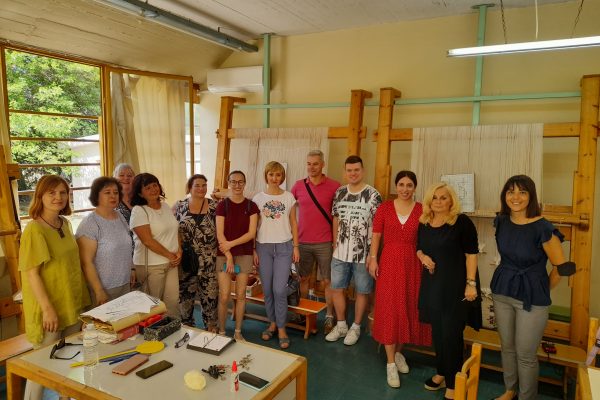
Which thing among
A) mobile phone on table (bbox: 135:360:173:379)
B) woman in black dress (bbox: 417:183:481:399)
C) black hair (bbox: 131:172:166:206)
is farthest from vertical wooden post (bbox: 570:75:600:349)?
black hair (bbox: 131:172:166:206)

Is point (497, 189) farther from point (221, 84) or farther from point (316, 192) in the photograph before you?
point (221, 84)

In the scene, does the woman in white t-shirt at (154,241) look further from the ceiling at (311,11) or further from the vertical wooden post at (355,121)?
the ceiling at (311,11)

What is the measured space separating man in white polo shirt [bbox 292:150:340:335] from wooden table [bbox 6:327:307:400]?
159cm

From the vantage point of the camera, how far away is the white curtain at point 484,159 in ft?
10.6

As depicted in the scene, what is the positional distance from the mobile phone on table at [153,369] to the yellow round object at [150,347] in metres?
0.13

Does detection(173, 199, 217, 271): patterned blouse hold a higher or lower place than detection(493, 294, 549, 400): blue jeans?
higher

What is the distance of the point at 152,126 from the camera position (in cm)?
476

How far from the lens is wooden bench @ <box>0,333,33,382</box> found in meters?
2.63

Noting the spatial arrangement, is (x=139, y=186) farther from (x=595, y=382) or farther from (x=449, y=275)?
(x=595, y=382)

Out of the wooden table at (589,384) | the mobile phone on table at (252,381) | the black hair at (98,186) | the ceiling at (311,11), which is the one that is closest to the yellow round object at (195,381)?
the mobile phone on table at (252,381)

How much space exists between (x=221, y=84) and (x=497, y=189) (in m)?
3.34

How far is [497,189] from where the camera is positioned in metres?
3.32

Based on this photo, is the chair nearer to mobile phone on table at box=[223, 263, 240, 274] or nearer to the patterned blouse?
mobile phone on table at box=[223, 263, 240, 274]

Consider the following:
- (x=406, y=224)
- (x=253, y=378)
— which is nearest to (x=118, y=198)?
(x=253, y=378)
